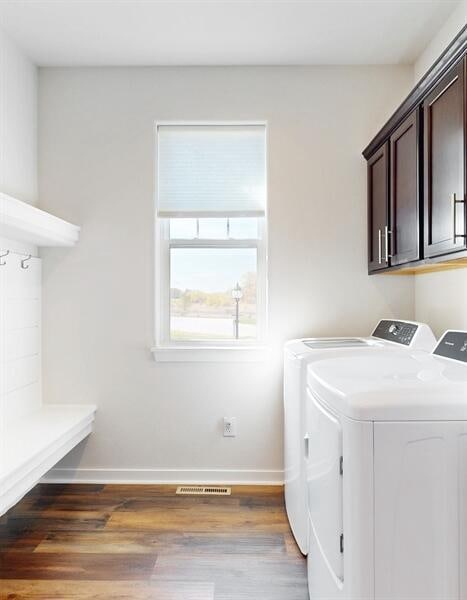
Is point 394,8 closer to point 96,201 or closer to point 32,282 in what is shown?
point 96,201

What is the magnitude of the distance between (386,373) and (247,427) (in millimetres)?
1458

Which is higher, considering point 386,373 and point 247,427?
point 386,373

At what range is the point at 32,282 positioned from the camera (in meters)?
2.69

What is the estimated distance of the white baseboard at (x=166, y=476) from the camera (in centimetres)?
277

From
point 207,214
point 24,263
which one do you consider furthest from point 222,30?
point 24,263

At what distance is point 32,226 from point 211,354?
124cm

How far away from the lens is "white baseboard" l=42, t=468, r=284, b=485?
2768 mm

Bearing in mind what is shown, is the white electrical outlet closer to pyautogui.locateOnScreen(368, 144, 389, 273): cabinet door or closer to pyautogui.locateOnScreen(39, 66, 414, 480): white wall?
pyautogui.locateOnScreen(39, 66, 414, 480): white wall

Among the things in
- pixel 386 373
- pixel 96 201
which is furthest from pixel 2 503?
pixel 96 201

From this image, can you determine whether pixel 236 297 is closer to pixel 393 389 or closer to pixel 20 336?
pixel 20 336

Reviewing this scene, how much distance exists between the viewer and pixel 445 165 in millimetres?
1691

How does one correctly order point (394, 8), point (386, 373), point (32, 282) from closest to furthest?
Answer: 1. point (386, 373)
2. point (394, 8)
3. point (32, 282)

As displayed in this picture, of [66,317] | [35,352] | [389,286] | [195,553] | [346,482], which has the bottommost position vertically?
[195,553]

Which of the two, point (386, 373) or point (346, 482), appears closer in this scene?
point (346, 482)
